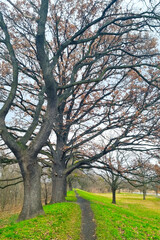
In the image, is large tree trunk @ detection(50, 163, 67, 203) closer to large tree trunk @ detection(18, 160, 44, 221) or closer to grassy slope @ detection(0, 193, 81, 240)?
large tree trunk @ detection(18, 160, 44, 221)

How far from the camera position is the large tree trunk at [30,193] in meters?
6.03

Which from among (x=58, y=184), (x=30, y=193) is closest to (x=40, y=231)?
(x=30, y=193)

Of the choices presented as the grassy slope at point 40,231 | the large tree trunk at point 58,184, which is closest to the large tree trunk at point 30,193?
the grassy slope at point 40,231

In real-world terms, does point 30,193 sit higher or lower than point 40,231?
higher

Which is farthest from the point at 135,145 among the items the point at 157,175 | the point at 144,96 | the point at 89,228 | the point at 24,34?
the point at 24,34

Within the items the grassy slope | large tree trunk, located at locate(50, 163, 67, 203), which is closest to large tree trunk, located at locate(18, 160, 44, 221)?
the grassy slope

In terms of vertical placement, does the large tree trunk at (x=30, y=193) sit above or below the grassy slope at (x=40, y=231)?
above

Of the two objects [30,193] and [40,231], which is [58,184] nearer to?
[30,193]

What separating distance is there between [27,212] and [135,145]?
7.08 meters

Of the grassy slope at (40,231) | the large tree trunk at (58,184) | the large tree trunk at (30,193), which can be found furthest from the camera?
the large tree trunk at (58,184)

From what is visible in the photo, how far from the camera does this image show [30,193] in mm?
6141

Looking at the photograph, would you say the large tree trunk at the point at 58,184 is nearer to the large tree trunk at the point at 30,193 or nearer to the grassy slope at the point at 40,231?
Answer: the large tree trunk at the point at 30,193

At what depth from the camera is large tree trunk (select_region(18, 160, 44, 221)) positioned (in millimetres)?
6027

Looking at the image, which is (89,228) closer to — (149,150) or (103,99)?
(149,150)
